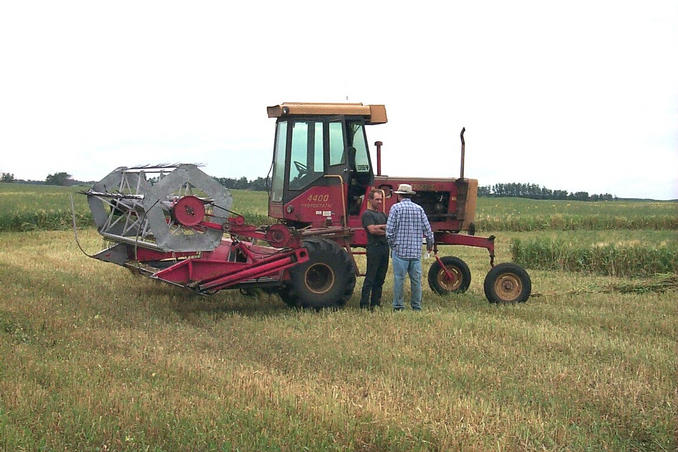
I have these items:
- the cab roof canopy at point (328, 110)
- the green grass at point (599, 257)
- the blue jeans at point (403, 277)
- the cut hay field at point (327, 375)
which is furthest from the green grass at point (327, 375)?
the green grass at point (599, 257)

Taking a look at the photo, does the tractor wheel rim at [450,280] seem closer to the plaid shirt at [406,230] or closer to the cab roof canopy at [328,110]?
the plaid shirt at [406,230]

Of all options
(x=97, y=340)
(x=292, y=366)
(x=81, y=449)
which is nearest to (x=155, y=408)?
(x=81, y=449)

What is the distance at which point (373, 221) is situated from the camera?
10336mm

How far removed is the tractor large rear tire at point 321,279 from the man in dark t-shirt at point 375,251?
0.36 metres

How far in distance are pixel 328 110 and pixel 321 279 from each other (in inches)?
98.0

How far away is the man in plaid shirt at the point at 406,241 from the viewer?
1007 cm

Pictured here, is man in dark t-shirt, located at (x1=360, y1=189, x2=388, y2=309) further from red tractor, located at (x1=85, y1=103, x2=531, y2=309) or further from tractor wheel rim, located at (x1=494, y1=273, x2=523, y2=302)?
tractor wheel rim, located at (x1=494, y1=273, x2=523, y2=302)

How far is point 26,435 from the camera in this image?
4.88 m

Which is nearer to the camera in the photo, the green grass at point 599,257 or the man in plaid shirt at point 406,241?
the man in plaid shirt at point 406,241

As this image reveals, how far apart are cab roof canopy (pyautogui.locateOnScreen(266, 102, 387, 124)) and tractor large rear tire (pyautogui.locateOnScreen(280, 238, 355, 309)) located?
1917 mm

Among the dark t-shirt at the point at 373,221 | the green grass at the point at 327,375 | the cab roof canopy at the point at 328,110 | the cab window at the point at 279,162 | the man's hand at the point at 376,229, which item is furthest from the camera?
the cab window at the point at 279,162

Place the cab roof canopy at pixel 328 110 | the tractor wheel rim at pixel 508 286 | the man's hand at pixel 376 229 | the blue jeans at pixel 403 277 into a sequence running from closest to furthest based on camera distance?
the blue jeans at pixel 403 277 < the man's hand at pixel 376 229 < the cab roof canopy at pixel 328 110 < the tractor wheel rim at pixel 508 286

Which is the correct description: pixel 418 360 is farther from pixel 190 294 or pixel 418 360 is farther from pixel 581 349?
pixel 190 294

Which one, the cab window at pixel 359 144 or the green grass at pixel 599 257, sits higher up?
the cab window at pixel 359 144
